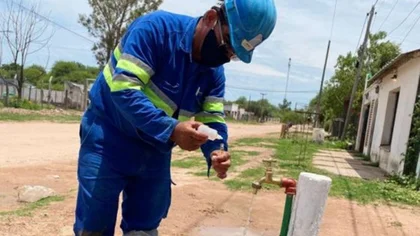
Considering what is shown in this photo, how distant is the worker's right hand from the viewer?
5.98ft

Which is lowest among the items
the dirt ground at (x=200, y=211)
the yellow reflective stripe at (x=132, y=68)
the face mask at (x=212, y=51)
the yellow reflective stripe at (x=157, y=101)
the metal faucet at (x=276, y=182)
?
the dirt ground at (x=200, y=211)

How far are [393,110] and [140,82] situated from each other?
1418 centimetres

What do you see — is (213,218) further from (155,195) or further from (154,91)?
(154,91)

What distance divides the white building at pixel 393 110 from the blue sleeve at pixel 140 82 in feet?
30.7

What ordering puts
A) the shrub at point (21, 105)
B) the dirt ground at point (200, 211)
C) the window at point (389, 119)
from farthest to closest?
the shrub at point (21, 105) → the window at point (389, 119) → the dirt ground at point (200, 211)

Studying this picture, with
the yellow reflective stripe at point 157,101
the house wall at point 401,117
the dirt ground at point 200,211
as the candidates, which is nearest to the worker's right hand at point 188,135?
the yellow reflective stripe at point 157,101

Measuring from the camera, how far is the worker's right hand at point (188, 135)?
182 cm

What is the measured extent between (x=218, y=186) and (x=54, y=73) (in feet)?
202

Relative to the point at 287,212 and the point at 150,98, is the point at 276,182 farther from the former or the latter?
the point at 150,98

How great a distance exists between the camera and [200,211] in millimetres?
5516

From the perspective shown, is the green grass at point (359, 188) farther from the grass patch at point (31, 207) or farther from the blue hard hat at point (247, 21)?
the blue hard hat at point (247, 21)

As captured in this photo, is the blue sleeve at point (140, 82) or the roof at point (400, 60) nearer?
the blue sleeve at point (140, 82)

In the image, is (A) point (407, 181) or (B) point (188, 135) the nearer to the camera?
(B) point (188, 135)

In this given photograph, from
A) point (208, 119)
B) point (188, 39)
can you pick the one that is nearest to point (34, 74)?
point (208, 119)
